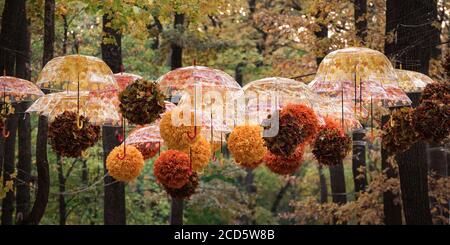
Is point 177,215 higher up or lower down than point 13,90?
lower down

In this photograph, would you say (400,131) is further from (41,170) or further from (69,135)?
(41,170)

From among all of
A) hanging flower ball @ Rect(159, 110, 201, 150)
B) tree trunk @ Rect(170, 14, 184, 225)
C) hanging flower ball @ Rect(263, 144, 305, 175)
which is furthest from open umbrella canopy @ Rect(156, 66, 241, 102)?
tree trunk @ Rect(170, 14, 184, 225)

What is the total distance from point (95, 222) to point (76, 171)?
2.03 metres

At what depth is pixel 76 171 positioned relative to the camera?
25.0m

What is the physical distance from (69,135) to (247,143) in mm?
2393

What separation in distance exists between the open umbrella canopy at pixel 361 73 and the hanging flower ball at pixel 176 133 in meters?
1.86

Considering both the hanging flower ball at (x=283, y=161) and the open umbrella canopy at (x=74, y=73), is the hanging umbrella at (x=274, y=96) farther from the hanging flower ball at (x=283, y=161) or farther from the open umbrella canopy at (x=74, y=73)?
the open umbrella canopy at (x=74, y=73)

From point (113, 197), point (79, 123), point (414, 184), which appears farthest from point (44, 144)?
point (414, 184)

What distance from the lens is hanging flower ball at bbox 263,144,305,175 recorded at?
10234mm

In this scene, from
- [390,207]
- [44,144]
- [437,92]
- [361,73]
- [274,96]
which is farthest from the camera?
[390,207]

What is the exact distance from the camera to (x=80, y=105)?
1084cm

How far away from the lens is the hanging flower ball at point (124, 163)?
10133mm

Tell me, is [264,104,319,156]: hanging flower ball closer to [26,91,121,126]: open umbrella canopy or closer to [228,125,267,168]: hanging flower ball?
[228,125,267,168]: hanging flower ball

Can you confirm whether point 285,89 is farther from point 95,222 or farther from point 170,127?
point 95,222
